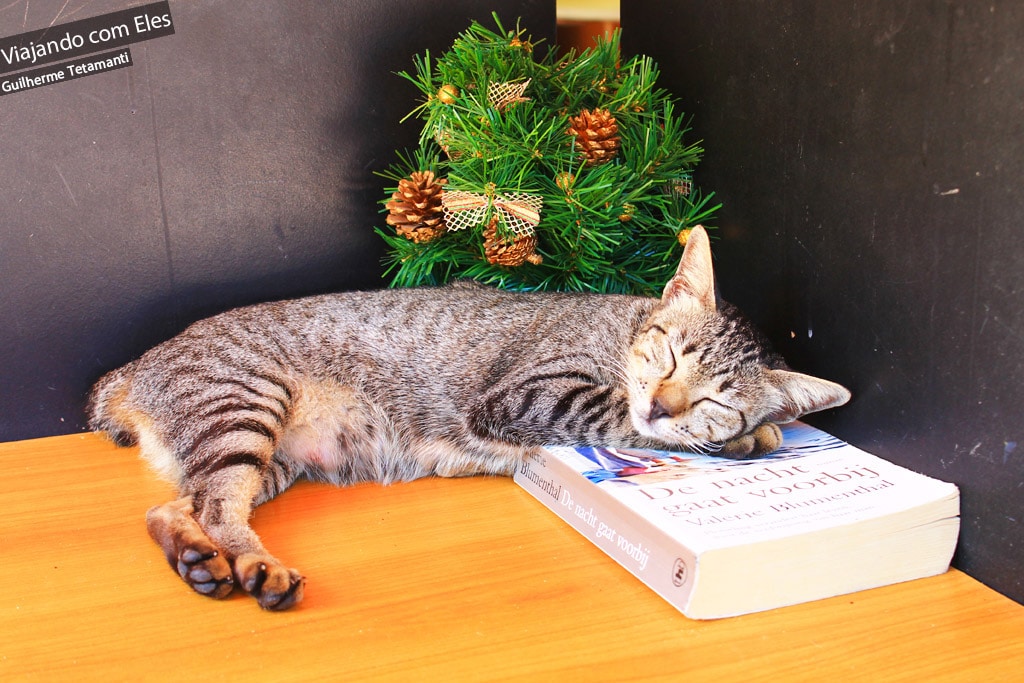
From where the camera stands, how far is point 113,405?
1792 millimetres

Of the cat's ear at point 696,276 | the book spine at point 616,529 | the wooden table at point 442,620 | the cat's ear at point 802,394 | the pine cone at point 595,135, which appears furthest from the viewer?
the pine cone at point 595,135

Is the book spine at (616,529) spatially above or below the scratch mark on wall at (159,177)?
below

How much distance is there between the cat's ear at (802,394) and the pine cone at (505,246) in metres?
0.58

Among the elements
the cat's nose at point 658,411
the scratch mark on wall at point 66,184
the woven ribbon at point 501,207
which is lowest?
the cat's nose at point 658,411

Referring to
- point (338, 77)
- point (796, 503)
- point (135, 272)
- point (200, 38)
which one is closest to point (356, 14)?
point (338, 77)

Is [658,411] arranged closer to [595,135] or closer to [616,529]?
[616,529]

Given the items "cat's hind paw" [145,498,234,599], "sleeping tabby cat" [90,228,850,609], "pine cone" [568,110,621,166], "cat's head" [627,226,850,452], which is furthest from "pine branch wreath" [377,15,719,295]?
"cat's hind paw" [145,498,234,599]

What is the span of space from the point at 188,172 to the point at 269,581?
1085 mm

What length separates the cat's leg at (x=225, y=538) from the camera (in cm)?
115

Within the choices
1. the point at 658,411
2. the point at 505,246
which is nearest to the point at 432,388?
the point at 505,246

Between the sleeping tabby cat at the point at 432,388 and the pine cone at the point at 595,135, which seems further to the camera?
the pine cone at the point at 595,135

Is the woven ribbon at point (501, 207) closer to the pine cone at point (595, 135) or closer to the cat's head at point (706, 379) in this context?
the pine cone at point (595, 135)

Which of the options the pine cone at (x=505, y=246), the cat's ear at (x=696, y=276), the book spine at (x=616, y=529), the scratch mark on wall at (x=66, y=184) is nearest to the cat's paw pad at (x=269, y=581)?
the book spine at (x=616, y=529)

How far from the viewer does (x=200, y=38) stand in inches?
70.7
